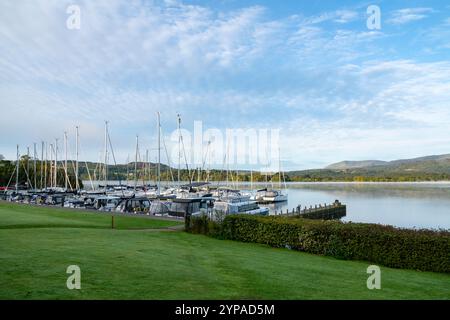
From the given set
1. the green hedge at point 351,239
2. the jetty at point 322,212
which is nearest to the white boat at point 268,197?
the jetty at point 322,212

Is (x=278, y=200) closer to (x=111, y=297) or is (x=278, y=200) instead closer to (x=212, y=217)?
(x=212, y=217)

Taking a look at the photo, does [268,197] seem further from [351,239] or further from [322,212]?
[351,239]

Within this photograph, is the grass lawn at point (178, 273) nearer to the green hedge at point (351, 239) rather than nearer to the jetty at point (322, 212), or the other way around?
the green hedge at point (351, 239)

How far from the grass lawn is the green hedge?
2.79ft

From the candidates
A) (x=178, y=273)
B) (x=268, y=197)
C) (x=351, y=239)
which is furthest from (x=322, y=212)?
(x=178, y=273)

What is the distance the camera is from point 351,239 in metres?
16.6

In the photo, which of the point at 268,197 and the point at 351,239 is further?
the point at 268,197

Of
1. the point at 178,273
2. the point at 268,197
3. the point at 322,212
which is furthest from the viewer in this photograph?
the point at 268,197

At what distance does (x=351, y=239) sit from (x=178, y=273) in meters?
8.97

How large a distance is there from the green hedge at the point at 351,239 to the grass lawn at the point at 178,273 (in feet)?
2.79
